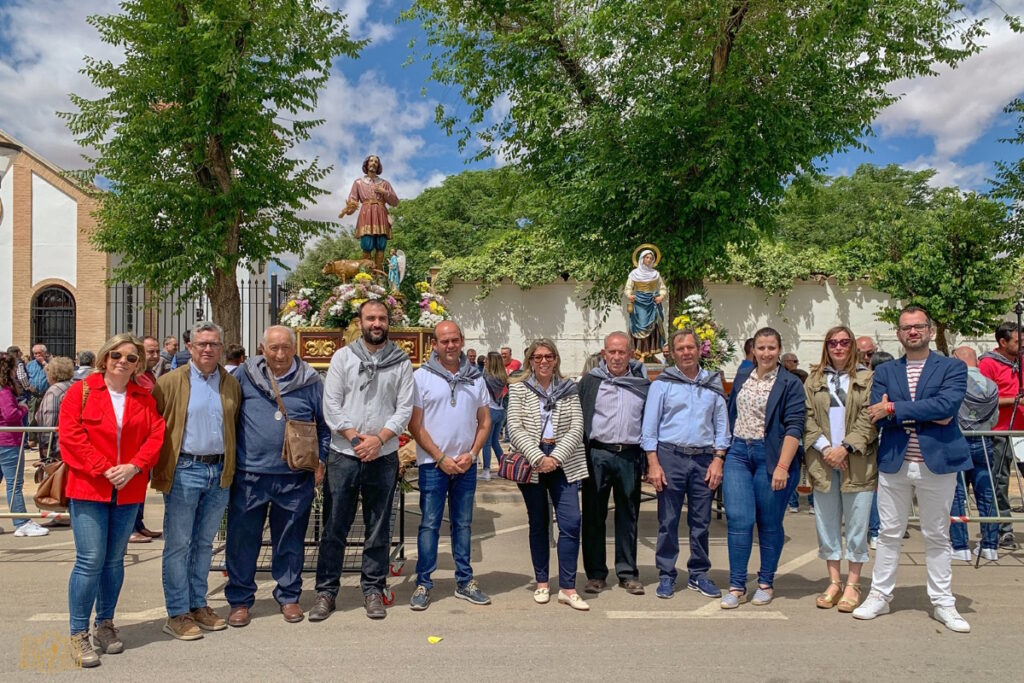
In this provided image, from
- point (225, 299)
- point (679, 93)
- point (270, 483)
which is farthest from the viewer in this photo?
point (225, 299)

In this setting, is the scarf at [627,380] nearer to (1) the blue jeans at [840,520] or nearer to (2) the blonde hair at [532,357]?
(2) the blonde hair at [532,357]

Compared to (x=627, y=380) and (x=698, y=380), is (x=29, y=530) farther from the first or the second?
(x=698, y=380)

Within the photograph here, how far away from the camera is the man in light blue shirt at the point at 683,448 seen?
550 centimetres

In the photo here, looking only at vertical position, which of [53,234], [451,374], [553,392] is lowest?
[553,392]

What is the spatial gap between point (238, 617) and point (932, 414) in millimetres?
4619

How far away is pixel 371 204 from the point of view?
1015cm

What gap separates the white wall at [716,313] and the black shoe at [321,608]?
1700 centimetres

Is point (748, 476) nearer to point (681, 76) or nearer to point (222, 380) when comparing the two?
point (222, 380)

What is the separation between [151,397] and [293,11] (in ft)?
43.9

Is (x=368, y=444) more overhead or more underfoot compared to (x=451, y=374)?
more underfoot

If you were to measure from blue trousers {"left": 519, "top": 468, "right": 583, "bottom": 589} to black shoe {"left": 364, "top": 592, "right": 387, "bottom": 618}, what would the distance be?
1.13 meters

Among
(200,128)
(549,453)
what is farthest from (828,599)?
(200,128)

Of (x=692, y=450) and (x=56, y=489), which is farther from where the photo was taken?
(x=692, y=450)

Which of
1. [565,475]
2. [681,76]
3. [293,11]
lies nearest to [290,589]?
[565,475]
